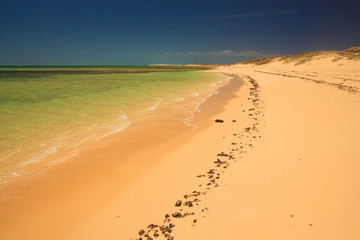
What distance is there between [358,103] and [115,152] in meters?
10.5

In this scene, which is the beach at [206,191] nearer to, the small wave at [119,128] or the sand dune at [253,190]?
the sand dune at [253,190]

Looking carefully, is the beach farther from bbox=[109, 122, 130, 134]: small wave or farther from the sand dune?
bbox=[109, 122, 130, 134]: small wave

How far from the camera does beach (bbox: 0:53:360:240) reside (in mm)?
3387

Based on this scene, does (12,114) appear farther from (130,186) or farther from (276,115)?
(276,115)

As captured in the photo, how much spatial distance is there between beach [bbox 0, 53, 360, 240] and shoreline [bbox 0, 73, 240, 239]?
0.06 feet

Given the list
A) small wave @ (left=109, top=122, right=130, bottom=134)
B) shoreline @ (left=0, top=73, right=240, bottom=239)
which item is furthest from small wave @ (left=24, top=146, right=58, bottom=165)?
small wave @ (left=109, top=122, right=130, bottom=134)

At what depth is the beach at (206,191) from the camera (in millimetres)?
3387

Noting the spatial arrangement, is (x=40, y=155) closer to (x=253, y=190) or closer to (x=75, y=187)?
(x=75, y=187)

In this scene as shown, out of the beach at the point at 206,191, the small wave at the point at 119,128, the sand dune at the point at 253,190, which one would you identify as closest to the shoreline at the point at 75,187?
the beach at the point at 206,191

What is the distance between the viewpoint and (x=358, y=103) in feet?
34.0

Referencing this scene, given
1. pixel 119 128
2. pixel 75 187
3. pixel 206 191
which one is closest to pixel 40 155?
pixel 75 187

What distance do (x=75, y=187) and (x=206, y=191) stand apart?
8.89 ft

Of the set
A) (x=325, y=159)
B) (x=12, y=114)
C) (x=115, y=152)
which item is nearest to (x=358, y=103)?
(x=325, y=159)

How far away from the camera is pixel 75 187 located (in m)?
4.86
